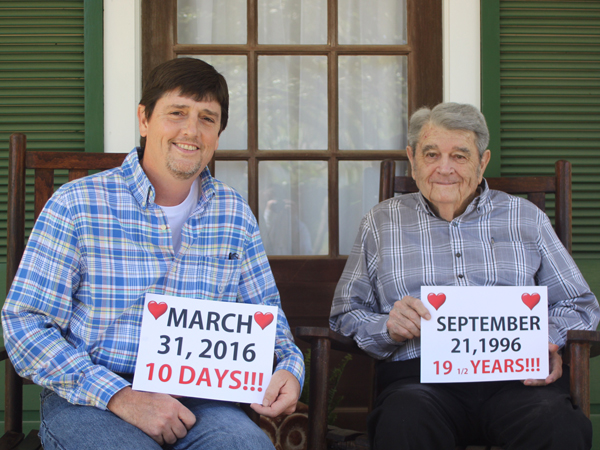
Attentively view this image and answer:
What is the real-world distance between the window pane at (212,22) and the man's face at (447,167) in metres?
1.04

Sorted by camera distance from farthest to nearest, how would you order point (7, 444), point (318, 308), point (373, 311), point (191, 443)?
point (318, 308) → point (373, 311) → point (7, 444) → point (191, 443)

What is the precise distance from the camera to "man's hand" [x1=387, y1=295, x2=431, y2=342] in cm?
159

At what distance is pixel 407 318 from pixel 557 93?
139 centimetres

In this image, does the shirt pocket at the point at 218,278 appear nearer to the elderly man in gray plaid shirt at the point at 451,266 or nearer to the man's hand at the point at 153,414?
the man's hand at the point at 153,414

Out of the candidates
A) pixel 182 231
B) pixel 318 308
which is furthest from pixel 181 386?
pixel 318 308

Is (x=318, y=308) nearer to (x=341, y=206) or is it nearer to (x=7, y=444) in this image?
(x=341, y=206)

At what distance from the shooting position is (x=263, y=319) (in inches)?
56.0

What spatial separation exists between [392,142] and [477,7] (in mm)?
683

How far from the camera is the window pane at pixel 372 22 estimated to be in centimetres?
248

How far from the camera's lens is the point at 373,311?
6.31 feet

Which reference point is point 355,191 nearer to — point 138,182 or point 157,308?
point 138,182

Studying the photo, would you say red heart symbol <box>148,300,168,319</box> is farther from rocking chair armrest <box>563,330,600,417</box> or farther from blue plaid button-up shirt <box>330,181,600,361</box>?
rocking chair armrest <box>563,330,600,417</box>

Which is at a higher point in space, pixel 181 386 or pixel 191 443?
pixel 181 386

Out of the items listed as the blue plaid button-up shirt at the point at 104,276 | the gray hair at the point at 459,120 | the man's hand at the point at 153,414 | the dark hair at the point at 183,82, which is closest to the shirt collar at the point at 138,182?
the blue plaid button-up shirt at the point at 104,276
